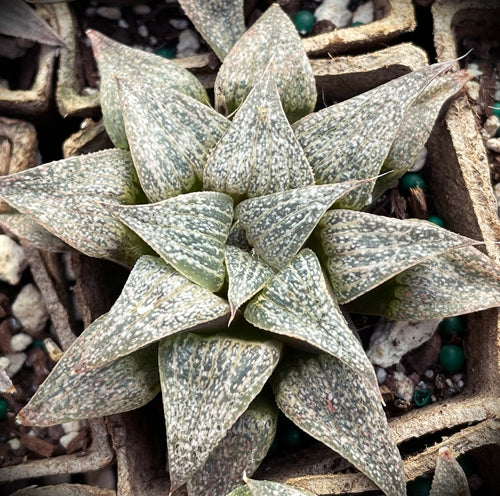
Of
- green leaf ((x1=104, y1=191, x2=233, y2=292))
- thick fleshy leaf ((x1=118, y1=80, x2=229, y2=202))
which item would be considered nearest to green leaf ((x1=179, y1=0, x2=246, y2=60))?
thick fleshy leaf ((x1=118, y1=80, x2=229, y2=202))

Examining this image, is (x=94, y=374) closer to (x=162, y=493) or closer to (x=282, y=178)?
(x=162, y=493)

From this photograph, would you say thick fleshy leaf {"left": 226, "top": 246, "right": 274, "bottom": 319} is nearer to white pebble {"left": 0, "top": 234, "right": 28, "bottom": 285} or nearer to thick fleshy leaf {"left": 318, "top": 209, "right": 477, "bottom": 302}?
thick fleshy leaf {"left": 318, "top": 209, "right": 477, "bottom": 302}

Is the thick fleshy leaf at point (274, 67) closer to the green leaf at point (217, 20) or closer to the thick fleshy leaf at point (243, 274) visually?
the green leaf at point (217, 20)

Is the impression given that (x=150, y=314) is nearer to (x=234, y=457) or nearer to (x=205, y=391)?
(x=205, y=391)

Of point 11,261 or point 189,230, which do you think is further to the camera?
point 11,261

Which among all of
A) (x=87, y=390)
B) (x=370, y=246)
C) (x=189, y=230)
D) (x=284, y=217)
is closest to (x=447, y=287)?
(x=370, y=246)

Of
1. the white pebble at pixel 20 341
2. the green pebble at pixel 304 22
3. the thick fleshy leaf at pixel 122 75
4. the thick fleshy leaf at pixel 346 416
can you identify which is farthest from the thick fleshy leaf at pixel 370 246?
the white pebble at pixel 20 341
